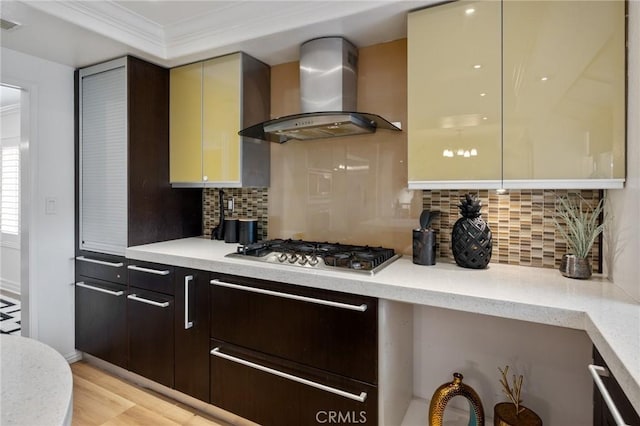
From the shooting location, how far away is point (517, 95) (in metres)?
1.53

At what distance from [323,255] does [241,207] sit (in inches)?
44.4

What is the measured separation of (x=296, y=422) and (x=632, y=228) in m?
1.65

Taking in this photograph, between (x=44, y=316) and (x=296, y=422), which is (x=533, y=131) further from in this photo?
(x=44, y=316)

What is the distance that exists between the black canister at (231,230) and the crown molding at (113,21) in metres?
1.21

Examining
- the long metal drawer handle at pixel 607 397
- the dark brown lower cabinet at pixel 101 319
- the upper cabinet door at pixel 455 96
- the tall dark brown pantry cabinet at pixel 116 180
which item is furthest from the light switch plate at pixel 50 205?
the long metal drawer handle at pixel 607 397

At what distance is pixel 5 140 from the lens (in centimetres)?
464

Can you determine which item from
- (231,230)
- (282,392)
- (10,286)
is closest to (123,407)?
(282,392)

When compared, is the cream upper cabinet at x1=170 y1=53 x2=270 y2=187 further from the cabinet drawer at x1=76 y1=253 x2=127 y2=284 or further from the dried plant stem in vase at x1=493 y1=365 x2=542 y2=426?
the dried plant stem in vase at x1=493 y1=365 x2=542 y2=426

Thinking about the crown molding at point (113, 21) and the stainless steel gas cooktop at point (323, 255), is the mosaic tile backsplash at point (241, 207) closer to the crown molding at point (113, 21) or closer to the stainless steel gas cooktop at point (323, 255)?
the stainless steel gas cooktop at point (323, 255)

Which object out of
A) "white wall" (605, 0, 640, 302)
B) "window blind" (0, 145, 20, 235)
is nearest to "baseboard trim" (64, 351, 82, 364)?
"window blind" (0, 145, 20, 235)

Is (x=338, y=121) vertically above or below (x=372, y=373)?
above

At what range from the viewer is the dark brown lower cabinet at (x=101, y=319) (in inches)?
93.0

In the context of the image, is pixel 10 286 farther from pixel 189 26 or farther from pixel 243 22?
pixel 243 22

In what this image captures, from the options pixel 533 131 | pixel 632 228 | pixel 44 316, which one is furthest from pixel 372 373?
pixel 44 316
